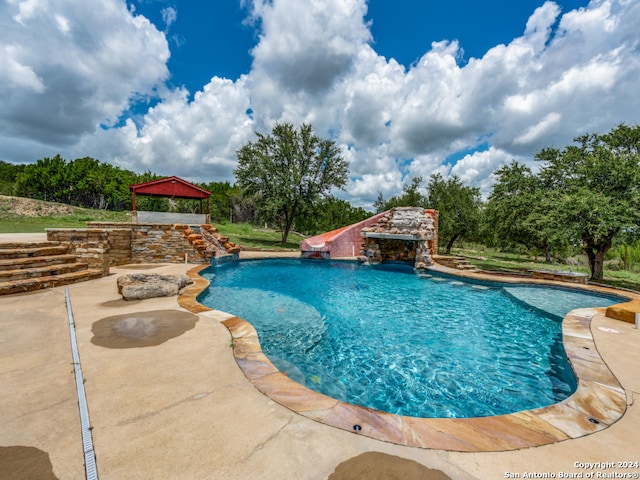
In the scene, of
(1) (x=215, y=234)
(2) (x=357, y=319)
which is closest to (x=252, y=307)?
(2) (x=357, y=319)

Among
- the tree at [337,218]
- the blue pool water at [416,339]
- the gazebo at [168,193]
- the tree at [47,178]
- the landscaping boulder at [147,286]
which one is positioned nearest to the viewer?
the blue pool water at [416,339]

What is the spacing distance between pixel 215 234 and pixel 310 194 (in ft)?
30.3

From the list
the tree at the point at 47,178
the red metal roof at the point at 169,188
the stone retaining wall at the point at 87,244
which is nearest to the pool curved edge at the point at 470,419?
the stone retaining wall at the point at 87,244

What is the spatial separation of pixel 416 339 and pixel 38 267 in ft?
29.8

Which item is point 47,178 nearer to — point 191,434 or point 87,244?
point 87,244

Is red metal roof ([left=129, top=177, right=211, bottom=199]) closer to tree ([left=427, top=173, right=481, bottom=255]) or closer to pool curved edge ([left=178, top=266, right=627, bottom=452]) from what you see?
pool curved edge ([left=178, top=266, right=627, bottom=452])

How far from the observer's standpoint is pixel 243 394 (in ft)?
8.13

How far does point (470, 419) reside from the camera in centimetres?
232

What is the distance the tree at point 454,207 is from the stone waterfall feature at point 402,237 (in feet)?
20.5

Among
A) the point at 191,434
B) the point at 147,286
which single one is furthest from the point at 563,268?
the point at 147,286

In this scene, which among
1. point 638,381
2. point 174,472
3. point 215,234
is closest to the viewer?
point 174,472

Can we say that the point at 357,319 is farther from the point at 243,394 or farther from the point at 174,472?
the point at 174,472

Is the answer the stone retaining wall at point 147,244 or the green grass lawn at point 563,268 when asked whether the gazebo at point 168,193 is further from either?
Result: the green grass lawn at point 563,268

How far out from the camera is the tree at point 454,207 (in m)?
20.2
